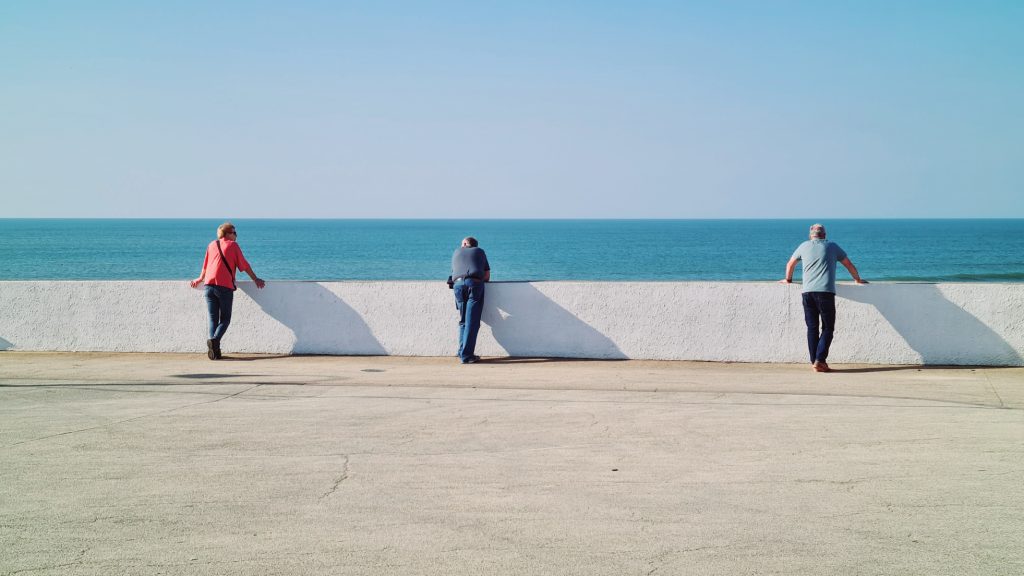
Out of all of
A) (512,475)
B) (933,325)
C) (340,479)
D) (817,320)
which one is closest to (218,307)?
(340,479)

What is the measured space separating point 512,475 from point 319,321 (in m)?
6.16

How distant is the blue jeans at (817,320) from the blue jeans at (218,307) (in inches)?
267

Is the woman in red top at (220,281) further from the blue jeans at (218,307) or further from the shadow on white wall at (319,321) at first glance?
the shadow on white wall at (319,321)

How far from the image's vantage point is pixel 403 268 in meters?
74.2

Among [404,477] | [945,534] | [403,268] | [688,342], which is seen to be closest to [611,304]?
[688,342]

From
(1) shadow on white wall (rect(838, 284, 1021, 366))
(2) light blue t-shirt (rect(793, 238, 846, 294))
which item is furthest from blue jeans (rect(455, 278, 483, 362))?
(1) shadow on white wall (rect(838, 284, 1021, 366))

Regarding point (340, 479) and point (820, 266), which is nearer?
point (340, 479)

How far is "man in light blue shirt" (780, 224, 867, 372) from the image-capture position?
988 cm

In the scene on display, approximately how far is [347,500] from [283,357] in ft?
20.8

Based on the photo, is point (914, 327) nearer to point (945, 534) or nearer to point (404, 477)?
point (945, 534)

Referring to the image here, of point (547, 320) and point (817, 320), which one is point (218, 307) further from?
point (817, 320)

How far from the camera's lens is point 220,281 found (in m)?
10.8

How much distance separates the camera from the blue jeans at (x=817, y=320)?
390 inches

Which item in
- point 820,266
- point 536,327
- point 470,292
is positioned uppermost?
point 820,266
